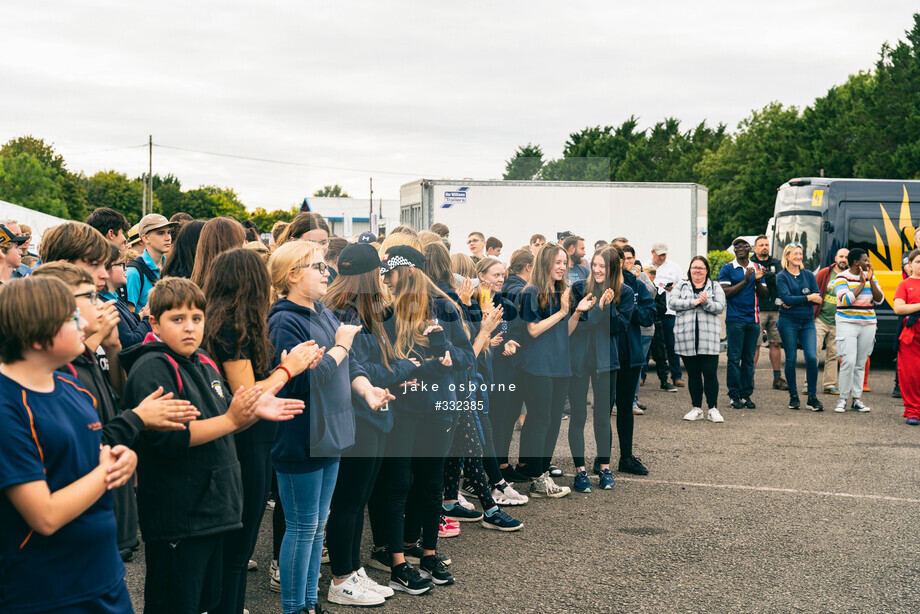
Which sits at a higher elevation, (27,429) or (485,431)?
(27,429)

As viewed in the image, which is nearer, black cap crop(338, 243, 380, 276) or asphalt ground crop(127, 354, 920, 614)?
black cap crop(338, 243, 380, 276)

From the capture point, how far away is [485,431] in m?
5.77

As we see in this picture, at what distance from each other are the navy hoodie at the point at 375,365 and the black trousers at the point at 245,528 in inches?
27.9

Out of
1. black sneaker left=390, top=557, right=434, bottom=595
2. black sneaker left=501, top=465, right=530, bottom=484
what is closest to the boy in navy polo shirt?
black sneaker left=390, top=557, right=434, bottom=595

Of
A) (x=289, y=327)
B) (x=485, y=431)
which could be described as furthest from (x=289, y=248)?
(x=485, y=431)

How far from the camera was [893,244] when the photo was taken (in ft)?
44.4

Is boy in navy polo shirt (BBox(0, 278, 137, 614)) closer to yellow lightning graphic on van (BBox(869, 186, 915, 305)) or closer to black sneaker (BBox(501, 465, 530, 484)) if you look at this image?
black sneaker (BBox(501, 465, 530, 484))

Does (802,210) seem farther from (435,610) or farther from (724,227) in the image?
(724,227)

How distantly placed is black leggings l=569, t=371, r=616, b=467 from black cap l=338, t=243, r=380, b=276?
285cm

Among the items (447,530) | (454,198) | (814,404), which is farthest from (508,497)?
(454,198)

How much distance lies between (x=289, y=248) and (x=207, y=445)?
3.97 ft

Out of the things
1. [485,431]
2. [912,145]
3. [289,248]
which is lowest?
[485,431]

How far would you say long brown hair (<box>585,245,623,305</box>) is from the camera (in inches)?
262

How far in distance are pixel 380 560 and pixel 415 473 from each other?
2.24 feet
